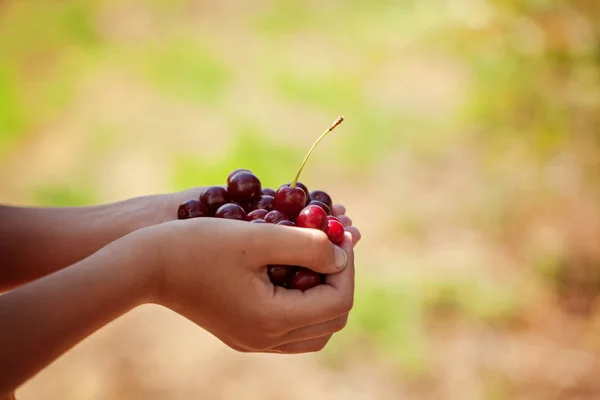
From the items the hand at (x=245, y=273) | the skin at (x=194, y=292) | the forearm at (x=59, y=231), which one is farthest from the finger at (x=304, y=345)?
the forearm at (x=59, y=231)

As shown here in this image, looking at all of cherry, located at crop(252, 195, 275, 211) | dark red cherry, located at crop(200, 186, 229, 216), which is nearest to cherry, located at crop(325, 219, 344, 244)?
cherry, located at crop(252, 195, 275, 211)

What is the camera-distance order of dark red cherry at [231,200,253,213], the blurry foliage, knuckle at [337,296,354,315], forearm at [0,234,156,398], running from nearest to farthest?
forearm at [0,234,156,398] → knuckle at [337,296,354,315] → dark red cherry at [231,200,253,213] → the blurry foliage

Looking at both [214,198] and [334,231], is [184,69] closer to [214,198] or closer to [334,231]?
[214,198]

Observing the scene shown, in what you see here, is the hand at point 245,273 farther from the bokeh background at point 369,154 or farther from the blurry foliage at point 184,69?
the blurry foliage at point 184,69

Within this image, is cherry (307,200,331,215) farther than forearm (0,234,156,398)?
Yes

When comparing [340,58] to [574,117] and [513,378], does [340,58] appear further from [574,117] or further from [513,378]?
[513,378]

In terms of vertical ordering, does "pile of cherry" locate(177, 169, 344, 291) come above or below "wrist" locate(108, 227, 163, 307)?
above

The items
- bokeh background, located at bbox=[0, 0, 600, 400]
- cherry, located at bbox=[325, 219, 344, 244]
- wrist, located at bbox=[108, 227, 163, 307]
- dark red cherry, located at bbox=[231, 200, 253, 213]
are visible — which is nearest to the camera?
wrist, located at bbox=[108, 227, 163, 307]

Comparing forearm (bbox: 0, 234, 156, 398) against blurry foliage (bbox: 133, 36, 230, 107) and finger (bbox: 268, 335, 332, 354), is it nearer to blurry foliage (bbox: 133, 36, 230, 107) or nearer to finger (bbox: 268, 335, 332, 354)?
finger (bbox: 268, 335, 332, 354)

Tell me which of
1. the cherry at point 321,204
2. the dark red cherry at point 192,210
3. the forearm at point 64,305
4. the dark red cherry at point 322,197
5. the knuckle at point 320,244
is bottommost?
the forearm at point 64,305
